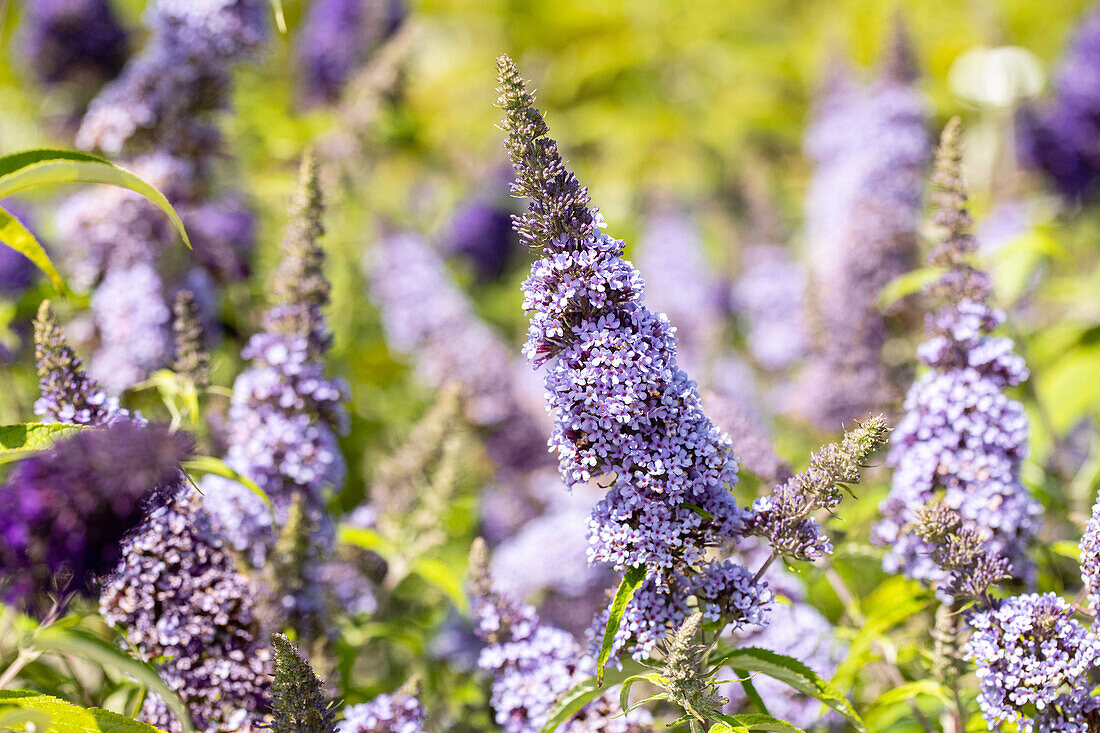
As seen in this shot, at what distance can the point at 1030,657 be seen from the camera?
184 cm

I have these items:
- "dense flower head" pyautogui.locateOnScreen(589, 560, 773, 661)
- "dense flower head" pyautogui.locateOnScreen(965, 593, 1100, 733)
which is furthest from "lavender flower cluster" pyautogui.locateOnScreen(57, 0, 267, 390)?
"dense flower head" pyautogui.locateOnScreen(965, 593, 1100, 733)

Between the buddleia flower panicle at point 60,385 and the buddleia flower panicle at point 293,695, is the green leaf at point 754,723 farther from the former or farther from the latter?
the buddleia flower panicle at point 60,385

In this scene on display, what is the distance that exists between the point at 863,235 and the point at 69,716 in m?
3.87

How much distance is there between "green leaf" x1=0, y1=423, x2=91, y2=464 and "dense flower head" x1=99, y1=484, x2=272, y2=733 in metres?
0.27

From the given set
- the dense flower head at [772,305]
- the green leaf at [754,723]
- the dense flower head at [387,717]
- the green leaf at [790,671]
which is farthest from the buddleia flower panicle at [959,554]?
the dense flower head at [772,305]

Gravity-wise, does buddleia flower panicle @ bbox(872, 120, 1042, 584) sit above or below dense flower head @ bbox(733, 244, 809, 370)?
below

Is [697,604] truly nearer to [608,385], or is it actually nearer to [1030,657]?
[608,385]

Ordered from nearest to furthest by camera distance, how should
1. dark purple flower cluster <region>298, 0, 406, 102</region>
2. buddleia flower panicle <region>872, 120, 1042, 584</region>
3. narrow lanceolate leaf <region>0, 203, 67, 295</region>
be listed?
narrow lanceolate leaf <region>0, 203, 67, 295</region>, buddleia flower panicle <region>872, 120, 1042, 584</region>, dark purple flower cluster <region>298, 0, 406, 102</region>

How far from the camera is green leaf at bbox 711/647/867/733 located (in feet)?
6.29

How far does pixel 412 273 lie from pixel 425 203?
2.07 m

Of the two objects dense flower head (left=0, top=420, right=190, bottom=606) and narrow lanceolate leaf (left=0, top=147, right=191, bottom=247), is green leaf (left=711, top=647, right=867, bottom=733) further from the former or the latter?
narrow lanceolate leaf (left=0, top=147, right=191, bottom=247)

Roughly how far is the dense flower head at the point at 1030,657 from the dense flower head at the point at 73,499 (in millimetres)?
1647

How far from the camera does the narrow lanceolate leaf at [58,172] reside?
5.93 feet

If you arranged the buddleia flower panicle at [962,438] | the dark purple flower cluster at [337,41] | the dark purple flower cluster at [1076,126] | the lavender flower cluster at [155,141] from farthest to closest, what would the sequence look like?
the dark purple flower cluster at [1076,126] → the dark purple flower cluster at [337,41] → the lavender flower cluster at [155,141] → the buddleia flower panicle at [962,438]
